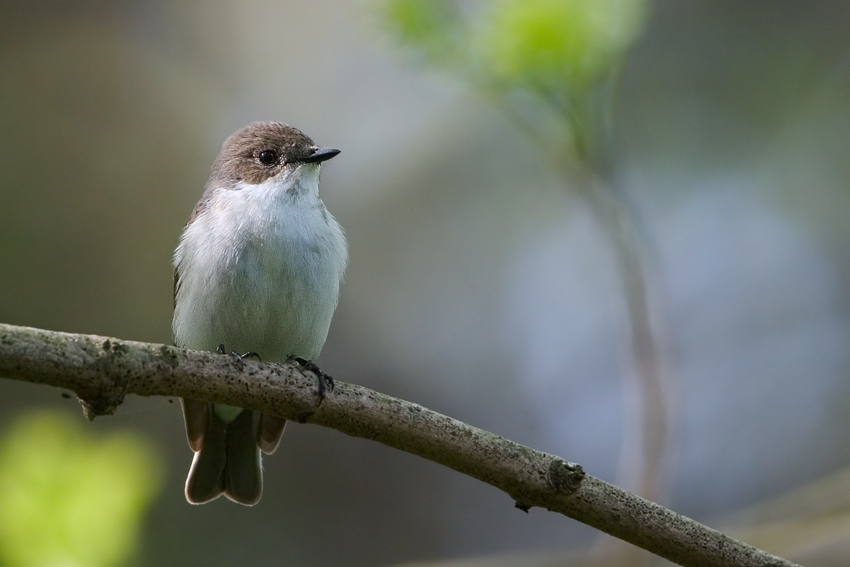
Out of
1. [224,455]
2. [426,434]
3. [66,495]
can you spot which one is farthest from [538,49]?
[224,455]

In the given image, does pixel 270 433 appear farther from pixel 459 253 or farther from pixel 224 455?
pixel 459 253

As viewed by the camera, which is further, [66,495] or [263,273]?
[263,273]

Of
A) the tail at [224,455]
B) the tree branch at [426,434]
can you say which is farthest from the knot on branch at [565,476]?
the tail at [224,455]

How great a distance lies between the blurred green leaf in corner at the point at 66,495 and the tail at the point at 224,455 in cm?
228

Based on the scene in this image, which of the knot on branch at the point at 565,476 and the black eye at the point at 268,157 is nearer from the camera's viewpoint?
the knot on branch at the point at 565,476

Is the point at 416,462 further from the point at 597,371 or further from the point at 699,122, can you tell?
the point at 699,122

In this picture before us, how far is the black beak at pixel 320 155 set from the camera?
482 cm

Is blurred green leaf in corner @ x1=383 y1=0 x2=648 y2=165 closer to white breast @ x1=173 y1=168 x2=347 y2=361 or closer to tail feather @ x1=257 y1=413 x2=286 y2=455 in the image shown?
white breast @ x1=173 y1=168 x2=347 y2=361

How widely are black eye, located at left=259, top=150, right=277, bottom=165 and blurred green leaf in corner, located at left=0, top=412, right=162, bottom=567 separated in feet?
8.72

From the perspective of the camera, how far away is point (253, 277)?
429 centimetres

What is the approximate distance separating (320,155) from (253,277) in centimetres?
88

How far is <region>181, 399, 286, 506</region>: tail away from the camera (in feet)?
15.9

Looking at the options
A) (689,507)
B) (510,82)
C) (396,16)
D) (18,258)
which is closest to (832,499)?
(510,82)

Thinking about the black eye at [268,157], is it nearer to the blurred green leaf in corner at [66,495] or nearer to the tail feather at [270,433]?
the tail feather at [270,433]
